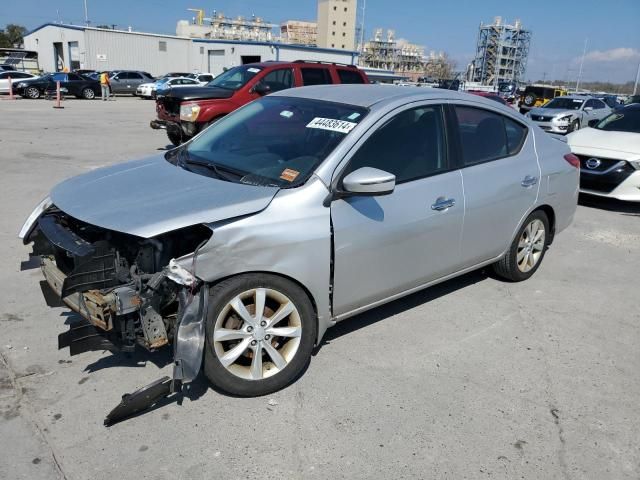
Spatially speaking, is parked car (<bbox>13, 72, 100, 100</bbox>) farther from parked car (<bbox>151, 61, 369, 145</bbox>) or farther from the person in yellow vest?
parked car (<bbox>151, 61, 369, 145</bbox>)

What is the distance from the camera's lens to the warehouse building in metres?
50.2

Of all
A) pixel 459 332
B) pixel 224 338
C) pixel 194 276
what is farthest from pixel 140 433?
pixel 459 332

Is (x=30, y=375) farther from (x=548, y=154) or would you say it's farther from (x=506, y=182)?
(x=548, y=154)

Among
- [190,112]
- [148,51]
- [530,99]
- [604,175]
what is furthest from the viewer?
[148,51]

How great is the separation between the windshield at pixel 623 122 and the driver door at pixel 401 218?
6.47 metres

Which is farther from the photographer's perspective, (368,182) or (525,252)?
(525,252)

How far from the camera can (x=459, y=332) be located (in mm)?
4043

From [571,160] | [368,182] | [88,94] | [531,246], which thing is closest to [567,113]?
[571,160]

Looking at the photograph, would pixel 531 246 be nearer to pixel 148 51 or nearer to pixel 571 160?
pixel 571 160

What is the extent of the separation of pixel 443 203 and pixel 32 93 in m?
28.2

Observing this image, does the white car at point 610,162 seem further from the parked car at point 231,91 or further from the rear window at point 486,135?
the parked car at point 231,91

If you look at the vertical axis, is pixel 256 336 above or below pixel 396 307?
above

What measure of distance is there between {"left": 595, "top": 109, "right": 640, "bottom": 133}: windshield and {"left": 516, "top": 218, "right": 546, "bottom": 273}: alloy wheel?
505cm

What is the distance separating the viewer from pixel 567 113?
64.1 ft
